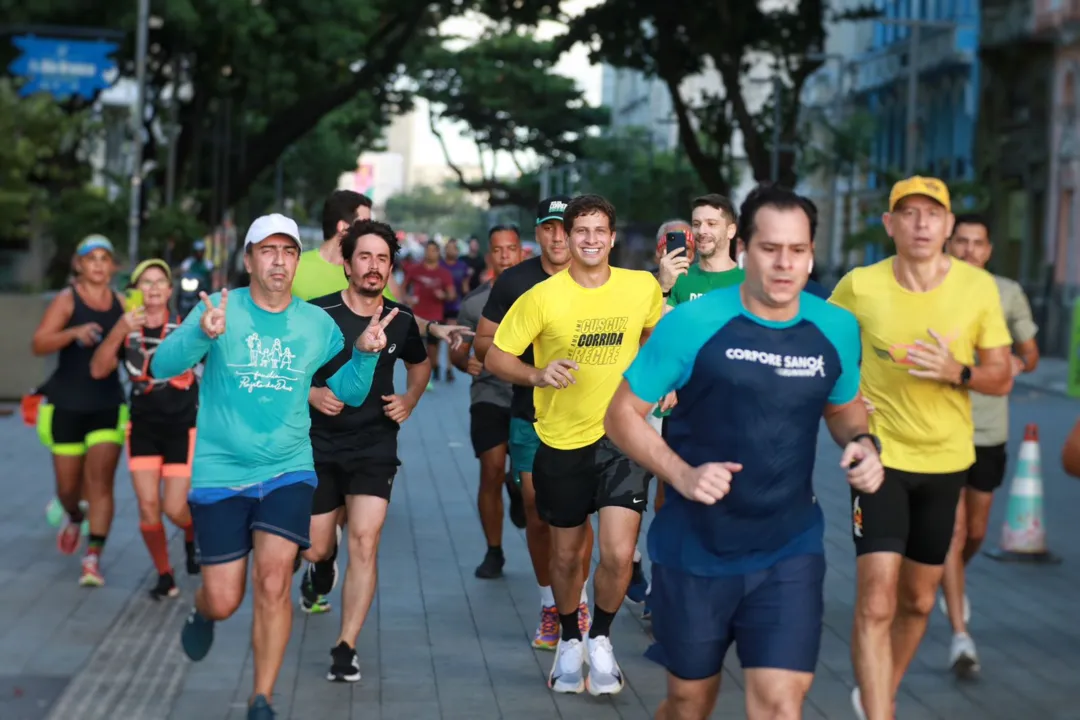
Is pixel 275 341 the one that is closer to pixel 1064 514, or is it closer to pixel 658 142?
pixel 1064 514

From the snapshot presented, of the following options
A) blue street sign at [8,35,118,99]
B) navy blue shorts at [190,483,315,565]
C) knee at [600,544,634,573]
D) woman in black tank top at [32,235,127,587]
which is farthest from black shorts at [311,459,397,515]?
blue street sign at [8,35,118,99]

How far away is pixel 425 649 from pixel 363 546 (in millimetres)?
941

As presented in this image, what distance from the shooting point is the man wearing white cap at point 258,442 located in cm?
713

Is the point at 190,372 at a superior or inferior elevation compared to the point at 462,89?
inferior

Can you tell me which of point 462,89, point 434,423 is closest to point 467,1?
point 434,423

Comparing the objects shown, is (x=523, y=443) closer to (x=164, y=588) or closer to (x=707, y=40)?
(x=164, y=588)

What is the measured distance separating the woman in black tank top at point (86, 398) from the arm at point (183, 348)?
378cm

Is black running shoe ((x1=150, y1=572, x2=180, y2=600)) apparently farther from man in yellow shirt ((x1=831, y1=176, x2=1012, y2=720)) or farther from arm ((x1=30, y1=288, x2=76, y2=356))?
man in yellow shirt ((x1=831, y1=176, x2=1012, y2=720))

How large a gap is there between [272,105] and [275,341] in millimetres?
30432

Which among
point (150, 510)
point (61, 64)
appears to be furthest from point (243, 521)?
point (61, 64)

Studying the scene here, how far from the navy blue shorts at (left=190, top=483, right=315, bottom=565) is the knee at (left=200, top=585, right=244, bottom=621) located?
10 centimetres

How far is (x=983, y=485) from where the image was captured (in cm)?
912

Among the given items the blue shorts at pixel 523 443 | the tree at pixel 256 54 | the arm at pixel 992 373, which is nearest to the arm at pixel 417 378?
the blue shorts at pixel 523 443

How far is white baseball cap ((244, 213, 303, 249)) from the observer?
7223 millimetres
